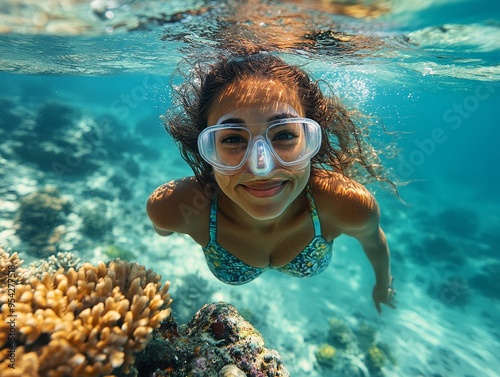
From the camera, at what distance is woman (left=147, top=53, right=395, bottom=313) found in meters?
2.76

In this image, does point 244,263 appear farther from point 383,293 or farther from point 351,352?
point 351,352

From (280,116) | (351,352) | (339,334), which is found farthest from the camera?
(339,334)

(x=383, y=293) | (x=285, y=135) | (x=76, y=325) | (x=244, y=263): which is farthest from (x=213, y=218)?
(x=383, y=293)

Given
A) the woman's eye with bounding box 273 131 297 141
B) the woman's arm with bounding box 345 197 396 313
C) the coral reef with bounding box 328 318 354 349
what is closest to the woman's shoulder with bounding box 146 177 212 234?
the woman's eye with bounding box 273 131 297 141

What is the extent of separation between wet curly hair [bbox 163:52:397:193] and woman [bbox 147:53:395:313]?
2 cm

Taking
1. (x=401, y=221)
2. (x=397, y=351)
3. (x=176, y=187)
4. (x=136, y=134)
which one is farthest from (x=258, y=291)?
(x=136, y=134)

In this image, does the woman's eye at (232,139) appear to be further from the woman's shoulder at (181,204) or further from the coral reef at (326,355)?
the coral reef at (326,355)

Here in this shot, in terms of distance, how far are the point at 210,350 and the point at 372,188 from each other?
697 cm

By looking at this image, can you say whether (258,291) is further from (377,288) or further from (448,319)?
(448,319)

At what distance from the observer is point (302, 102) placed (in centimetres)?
339

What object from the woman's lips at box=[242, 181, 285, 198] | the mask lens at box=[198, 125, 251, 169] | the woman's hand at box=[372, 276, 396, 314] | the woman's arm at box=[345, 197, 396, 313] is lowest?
the woman's hand at box=[372, 276, 396, 314]

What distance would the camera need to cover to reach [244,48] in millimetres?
6375

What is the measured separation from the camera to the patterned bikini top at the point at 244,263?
3704 mm

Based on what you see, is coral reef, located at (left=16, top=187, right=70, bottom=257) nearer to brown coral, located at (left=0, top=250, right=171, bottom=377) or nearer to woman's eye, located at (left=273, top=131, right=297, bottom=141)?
brown coral, located at (left=0, top=250, right=171, bottom=377)
